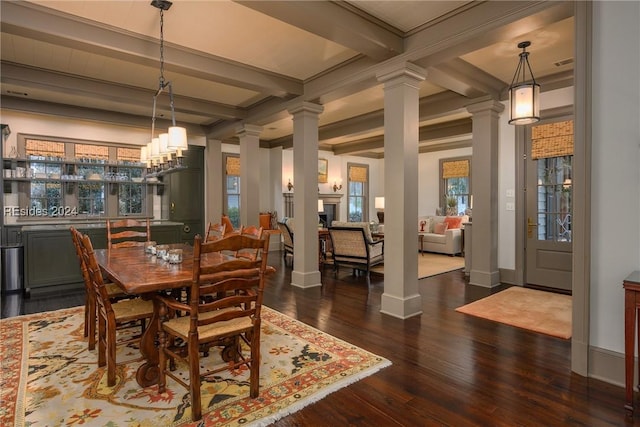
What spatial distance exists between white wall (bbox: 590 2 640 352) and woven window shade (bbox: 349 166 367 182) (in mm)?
8909

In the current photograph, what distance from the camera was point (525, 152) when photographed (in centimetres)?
525

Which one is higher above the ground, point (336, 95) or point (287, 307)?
point (336, 95)

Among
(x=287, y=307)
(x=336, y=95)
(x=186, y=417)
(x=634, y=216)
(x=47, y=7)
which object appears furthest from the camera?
(x=336, y=95)

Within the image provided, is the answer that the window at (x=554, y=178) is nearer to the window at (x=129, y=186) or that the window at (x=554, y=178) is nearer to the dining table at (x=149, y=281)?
the dining table at (x=149, y=281)

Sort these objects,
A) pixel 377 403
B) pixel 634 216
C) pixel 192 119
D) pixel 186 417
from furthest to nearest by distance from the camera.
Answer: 1. pixel 192 119
2. pixel 634 216
3. pixel 377 403
4. pixel 186 417

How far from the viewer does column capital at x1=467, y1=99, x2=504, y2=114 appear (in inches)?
200

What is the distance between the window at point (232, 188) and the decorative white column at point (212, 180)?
102 centimetres

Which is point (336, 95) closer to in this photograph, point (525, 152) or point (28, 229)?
point (525, 152)

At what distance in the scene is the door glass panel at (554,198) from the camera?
4.89 m

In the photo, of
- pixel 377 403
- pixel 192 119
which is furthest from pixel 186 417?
pixel 192 119

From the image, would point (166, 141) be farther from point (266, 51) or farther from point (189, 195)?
point (189, 195)

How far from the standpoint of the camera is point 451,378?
8.16 ft

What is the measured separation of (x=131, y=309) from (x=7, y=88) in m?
4.54

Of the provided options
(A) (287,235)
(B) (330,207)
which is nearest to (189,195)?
(A) (287,235)
